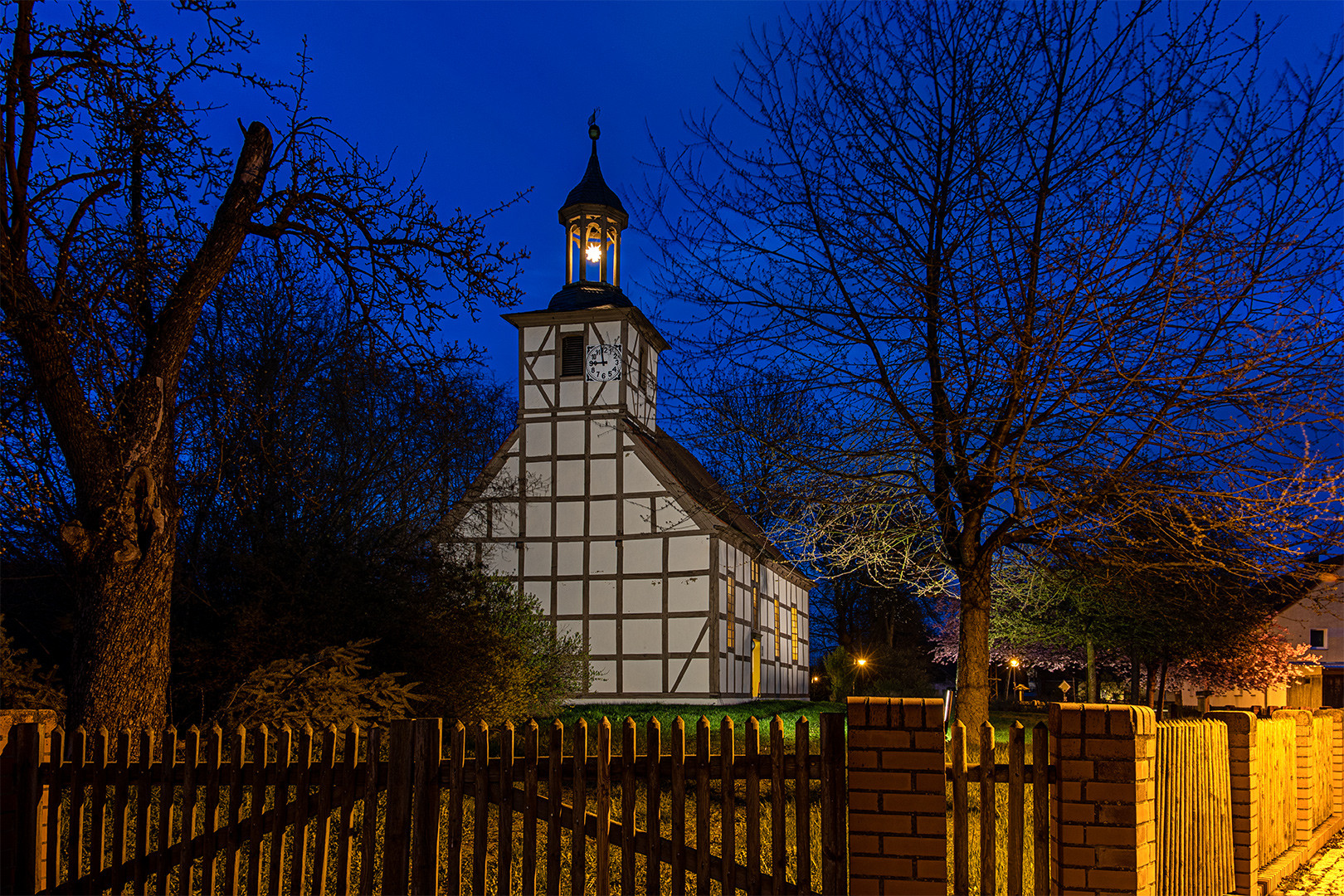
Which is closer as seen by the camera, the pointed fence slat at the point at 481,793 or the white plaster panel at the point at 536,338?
the pointed fence slat at the point at 481,793

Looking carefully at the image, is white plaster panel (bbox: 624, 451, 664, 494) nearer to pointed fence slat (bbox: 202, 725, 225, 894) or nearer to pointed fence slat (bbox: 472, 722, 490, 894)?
pointed fence slat (bbox: 202, 725, 225, 894)

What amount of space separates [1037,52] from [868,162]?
56.6 inches

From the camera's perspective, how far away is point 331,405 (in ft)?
49.6

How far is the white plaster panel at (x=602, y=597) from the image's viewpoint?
2422cm

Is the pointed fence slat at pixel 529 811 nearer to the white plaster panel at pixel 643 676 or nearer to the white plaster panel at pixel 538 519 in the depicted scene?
the white plaster panel at pixel 643 676

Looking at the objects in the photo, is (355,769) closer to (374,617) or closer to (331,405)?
(374,617)

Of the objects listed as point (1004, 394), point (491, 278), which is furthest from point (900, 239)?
point (491, 278)

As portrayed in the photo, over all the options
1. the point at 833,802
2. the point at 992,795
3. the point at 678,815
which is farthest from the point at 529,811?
the point at 992,795

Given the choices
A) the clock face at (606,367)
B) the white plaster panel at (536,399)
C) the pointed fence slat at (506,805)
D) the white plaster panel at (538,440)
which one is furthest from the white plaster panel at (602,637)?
the pointed fence slat at (506,805)

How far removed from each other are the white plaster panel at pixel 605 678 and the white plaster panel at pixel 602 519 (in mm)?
3081

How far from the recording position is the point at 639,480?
2453 centimetres

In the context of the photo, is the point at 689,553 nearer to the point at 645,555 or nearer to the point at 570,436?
the point at 645,555

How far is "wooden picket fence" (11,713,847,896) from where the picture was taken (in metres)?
3.99

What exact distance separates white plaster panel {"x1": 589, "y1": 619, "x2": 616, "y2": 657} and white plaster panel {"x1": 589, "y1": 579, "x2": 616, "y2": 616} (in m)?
0.24
